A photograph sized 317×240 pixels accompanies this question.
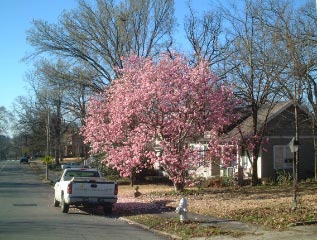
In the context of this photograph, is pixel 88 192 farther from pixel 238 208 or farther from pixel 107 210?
pixel 238 208

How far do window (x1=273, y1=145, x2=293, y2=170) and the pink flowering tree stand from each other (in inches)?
334

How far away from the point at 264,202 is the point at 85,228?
7.66 m

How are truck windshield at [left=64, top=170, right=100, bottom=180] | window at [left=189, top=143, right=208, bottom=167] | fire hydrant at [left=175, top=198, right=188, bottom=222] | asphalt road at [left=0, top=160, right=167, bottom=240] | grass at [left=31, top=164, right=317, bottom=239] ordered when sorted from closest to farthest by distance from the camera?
asphalt road at [left=0, top=160, right=167, bottom=240] < grass at [left=31, top=164, right=317, bottom=239] < fire hydrant at [left=175, top=198, right=188, bottom=222] < truck windshield at [left=64, top=170, right=100, bottom=180] < window at [left=189, top=143, right=208, bottom=167]

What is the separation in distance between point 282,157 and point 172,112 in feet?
39.0

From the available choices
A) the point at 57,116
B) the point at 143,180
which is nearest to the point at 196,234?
the point at 143,180

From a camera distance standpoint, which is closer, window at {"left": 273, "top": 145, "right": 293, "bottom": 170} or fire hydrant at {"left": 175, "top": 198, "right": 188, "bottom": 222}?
fire hydrant at {"left": 175, "top": 198, "right": 188, "bottom": 222}

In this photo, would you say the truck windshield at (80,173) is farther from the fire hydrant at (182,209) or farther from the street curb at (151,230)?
the fire hydrant at (182,209)

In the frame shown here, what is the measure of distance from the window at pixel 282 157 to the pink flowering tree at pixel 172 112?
848cm

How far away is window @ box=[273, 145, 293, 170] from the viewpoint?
101 feet

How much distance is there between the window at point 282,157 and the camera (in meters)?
30.9

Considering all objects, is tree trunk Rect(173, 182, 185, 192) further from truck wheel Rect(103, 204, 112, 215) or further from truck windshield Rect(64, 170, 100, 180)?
truck wheel Rect(103, 204, 112, 215)

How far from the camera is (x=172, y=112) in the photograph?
22312 mm

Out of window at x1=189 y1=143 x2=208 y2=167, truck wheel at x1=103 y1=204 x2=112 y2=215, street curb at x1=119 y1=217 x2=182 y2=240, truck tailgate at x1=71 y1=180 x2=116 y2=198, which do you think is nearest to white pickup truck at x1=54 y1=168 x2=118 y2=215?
truck tailgate at x1=71 y1=180 x2=116 y2=198

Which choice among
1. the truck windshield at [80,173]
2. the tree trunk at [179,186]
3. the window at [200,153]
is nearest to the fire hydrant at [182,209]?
the truck windshield at [80,173]
